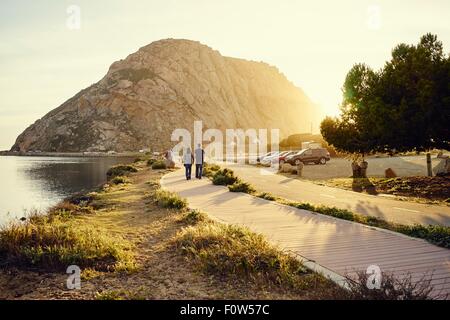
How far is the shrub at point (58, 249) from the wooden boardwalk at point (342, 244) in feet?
11.2

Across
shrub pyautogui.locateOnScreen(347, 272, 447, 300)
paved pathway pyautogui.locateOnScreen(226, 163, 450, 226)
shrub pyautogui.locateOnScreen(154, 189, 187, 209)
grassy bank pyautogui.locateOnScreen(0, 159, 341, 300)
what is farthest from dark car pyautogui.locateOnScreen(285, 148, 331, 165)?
shrub pyautogui.locateOnScreen(347, 272, 447, 300)

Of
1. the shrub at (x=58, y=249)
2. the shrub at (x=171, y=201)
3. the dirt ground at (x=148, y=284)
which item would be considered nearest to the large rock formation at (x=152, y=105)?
the shrub at (x=171, y=201)

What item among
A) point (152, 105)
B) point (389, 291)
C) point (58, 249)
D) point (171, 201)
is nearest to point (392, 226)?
point (389, 291)

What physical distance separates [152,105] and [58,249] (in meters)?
134

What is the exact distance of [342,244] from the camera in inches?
331

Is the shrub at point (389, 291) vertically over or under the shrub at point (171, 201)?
over

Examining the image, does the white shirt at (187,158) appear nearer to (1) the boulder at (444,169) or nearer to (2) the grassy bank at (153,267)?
(1) the boulder at (444,169)

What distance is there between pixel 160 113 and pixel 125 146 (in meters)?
16.7

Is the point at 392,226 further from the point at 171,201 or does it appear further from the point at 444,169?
the point at 444,169

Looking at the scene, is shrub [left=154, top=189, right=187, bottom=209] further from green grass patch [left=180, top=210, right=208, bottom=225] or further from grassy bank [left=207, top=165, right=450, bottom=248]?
grassy bank [left=207, top=165, right=450, bottom=248]

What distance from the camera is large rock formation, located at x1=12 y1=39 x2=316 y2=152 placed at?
136 meters

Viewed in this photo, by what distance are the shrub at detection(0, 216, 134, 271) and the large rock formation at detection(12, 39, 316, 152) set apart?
124 meters

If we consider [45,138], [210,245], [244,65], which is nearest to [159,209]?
[210,245]

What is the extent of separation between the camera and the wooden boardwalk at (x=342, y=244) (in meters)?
6.68
